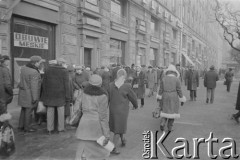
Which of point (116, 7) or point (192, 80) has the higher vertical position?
point (116, 7)

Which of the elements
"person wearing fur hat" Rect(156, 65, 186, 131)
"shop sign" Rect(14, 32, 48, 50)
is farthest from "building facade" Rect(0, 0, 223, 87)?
"person wearing fur hat" Rect(156, 65, 186, 131)

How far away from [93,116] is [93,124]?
0.36 ft

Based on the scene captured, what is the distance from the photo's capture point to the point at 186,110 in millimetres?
10797

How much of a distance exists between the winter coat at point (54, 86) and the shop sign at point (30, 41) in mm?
4628

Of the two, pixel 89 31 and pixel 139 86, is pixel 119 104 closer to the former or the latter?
pixel 139 86

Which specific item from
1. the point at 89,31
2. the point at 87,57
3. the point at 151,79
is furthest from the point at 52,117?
the point at 151,79

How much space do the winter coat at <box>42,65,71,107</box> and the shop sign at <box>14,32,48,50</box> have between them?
4628mm

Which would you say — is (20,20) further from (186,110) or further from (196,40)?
(196,40)

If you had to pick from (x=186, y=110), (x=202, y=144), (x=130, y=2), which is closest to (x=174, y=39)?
(x=130, y=2)

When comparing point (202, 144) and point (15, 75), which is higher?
point (15, 75)

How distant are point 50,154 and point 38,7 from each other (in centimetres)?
761

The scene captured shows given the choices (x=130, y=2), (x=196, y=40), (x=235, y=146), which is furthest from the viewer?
(x=196, y=40)

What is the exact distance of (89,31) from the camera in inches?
567

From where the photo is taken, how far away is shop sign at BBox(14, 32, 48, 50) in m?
10.6
